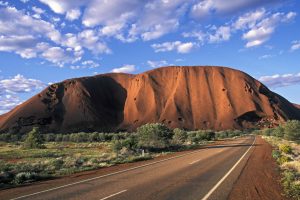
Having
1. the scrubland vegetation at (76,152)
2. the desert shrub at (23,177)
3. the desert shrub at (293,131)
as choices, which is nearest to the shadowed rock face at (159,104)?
the scrubland vegetation at (76,152)

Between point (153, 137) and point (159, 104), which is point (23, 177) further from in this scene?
point (159, 104)

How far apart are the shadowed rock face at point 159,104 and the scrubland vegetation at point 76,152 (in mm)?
22910

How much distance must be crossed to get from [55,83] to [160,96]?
39.2 meters

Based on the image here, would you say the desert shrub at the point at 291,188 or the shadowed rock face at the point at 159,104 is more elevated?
the shadowed rock face at the point at 159,104

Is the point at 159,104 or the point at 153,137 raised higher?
the point at 159,104

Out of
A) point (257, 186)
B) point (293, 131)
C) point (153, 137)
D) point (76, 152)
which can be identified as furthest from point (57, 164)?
point (293, 131)

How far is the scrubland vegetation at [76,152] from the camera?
19.3m

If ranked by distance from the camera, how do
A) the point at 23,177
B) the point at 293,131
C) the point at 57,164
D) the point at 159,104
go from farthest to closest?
the point at 159,104, the point at 293,131, the point at 57,164, the point at 23,177

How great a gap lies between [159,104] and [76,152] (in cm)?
8445

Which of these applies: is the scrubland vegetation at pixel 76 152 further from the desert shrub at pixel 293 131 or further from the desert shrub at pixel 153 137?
the desert shrub at pixel 293 131

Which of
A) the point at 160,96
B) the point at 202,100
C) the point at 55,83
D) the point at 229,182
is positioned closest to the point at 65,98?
the point at 55,83

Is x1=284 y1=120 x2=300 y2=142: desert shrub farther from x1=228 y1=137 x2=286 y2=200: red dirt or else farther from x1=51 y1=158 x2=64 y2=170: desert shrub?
x1=228 y1=137 x2=286 y2=200: red dirt

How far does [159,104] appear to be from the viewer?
12531 cm

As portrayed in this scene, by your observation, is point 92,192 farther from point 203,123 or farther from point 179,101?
point 179,101
